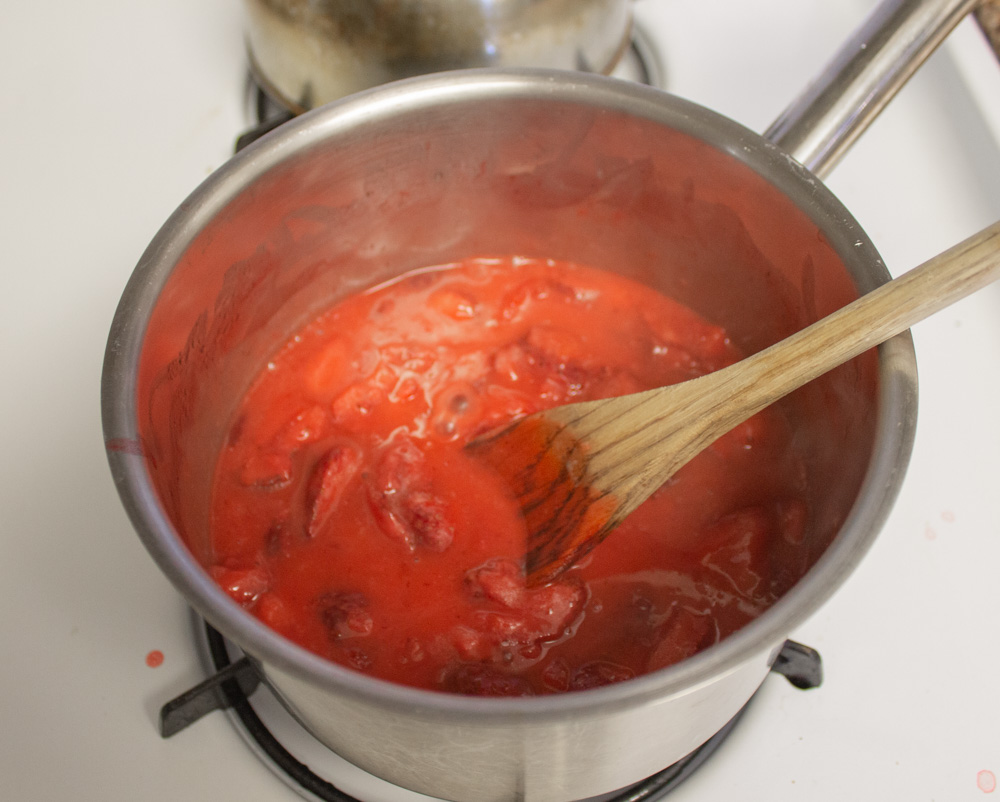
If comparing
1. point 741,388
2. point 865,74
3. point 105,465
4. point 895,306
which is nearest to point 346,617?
point 105,465

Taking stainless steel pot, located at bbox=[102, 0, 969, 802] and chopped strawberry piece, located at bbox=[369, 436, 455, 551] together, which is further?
chopped strawberry piece, located at bbox=[369, 436, 455, 551]

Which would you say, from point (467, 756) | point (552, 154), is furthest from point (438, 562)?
point (552, 154)

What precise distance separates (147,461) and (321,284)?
0.44 metres

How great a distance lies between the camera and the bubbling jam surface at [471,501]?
904mm

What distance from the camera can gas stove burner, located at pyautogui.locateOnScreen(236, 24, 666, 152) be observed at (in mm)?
1187

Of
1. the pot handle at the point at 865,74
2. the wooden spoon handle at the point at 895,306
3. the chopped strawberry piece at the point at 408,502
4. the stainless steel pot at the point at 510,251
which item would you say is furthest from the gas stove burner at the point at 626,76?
the wooden spoon handle at the point at 895,306

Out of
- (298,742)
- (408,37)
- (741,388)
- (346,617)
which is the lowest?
(298,742)

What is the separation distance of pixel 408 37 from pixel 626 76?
1.22 feet

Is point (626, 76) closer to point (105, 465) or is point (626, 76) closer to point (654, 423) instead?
point (654, 423)

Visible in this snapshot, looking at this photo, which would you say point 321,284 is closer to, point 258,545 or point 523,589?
point 258,545

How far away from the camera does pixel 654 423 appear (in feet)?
2.69

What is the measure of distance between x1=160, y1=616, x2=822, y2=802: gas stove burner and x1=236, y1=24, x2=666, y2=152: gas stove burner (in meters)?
0.67

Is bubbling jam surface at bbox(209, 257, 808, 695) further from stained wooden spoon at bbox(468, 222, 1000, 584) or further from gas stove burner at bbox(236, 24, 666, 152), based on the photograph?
gas stove burner at bbox(236, 24, 666, 152)

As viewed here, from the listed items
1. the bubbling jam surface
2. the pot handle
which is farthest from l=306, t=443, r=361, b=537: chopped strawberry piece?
the pot handle
